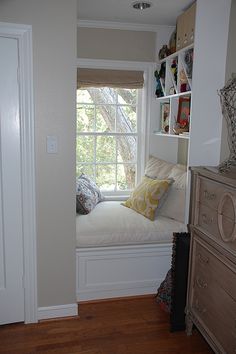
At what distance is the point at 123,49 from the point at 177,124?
95cm

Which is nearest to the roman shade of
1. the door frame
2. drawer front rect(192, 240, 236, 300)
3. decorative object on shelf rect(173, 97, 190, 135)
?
decorative object on shelf rect(173, 97, 190, 135)

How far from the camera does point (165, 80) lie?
9.83 feet

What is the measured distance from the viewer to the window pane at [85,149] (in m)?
3.21

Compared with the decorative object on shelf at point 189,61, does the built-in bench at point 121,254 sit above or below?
below

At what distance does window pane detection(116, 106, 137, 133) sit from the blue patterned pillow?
63 centimetres

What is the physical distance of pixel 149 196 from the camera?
271cm

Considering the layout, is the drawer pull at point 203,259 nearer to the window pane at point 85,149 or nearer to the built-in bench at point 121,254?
the built-in bench at point 121,254

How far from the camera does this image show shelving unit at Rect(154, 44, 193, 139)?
2.58 meters

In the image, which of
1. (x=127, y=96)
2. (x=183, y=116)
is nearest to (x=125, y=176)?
(x=127, y=96)

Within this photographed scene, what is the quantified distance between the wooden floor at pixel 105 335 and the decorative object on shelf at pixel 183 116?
1443mm

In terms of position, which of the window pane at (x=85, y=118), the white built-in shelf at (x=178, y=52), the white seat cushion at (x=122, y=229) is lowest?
the white seat cushion at (x=122, y=229)

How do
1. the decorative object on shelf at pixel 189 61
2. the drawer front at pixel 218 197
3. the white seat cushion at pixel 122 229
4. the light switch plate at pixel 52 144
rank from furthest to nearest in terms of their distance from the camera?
the decorative object on shelf at pixel 189 61 → the white seat cushion at pixel 122 229 → the light switch plate at pixel 52 144 → the drawer front at pixel 218 197

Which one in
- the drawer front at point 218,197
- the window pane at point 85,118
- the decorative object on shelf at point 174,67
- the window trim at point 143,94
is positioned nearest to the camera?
the drawer front at point 218,197

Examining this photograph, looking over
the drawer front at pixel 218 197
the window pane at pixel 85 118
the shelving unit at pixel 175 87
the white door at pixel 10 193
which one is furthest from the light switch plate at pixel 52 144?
the window pane at pixel 85 118
